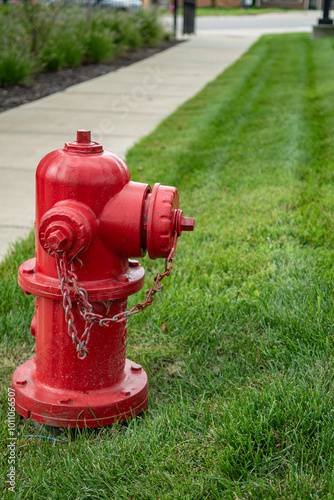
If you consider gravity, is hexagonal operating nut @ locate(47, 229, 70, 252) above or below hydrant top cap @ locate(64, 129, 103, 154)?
below

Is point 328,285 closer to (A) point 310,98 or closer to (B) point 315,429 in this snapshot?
(B) point 315,429

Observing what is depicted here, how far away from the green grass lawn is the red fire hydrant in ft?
0.39

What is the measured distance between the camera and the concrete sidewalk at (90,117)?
455 cm

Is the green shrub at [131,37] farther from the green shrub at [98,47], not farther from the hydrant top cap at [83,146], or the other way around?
the hydrant top cap at [83,146]

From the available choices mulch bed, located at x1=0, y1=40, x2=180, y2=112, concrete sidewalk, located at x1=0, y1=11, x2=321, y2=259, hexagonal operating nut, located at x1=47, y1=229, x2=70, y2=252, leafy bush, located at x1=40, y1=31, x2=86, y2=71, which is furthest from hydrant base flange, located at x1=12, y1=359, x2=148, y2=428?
leafy bush, located at x1=40, y1=31, x2=86, y2=71

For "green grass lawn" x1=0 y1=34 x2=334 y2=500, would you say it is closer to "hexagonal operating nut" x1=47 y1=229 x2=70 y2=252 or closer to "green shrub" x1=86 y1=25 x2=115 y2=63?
"hexagonal operating nut" x1=47 y1=229 x2=70 y2=252

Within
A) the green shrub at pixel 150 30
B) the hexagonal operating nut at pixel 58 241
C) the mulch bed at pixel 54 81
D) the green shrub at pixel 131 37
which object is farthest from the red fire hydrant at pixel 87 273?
the green shrub at pixel 150 30

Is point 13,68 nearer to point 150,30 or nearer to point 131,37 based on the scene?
point 131,37

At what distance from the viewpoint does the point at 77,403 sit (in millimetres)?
2102

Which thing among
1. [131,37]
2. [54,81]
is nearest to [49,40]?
[54,81]

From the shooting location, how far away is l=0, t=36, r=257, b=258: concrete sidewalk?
4547 mm

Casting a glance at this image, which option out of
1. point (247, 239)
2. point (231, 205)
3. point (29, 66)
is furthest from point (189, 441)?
point (29, 66)

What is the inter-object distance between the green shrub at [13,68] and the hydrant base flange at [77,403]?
759cm

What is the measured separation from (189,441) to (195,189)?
277cm
